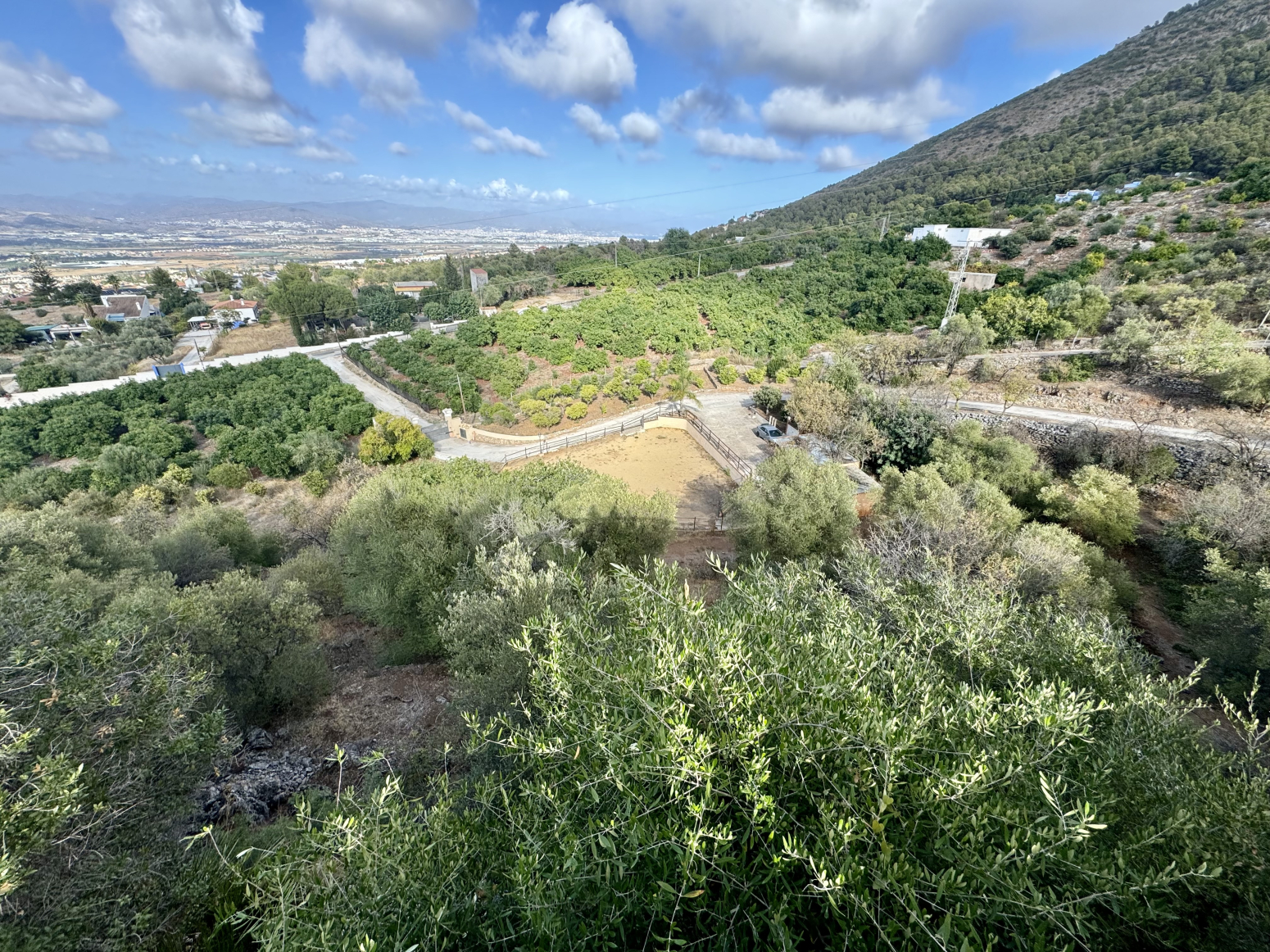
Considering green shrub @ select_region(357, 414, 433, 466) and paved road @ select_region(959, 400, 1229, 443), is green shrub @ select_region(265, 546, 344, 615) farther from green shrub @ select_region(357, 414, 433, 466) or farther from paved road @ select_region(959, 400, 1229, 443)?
paved road @ select_region(959, 400, 1229, 443)

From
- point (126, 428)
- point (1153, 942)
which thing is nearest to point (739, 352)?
point (1153, 942)

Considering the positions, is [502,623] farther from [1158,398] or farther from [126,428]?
[126,428]

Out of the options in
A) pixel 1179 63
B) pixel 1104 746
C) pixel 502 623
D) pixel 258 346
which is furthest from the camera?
pixel 1179 63

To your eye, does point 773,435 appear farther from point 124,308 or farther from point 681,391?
point 124,308

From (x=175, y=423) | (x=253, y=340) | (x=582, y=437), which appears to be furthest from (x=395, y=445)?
(x=253, y=340)

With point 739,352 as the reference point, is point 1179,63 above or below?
above

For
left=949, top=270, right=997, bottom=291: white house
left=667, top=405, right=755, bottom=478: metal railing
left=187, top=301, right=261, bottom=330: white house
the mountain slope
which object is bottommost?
left=187, top=301, right=261, bottom=330: white house

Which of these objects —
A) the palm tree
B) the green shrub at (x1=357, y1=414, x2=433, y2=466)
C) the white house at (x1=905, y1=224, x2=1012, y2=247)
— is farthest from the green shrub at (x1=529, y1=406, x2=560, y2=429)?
the white house at (x1=905, y1=224, x2=1012, y2=247)
